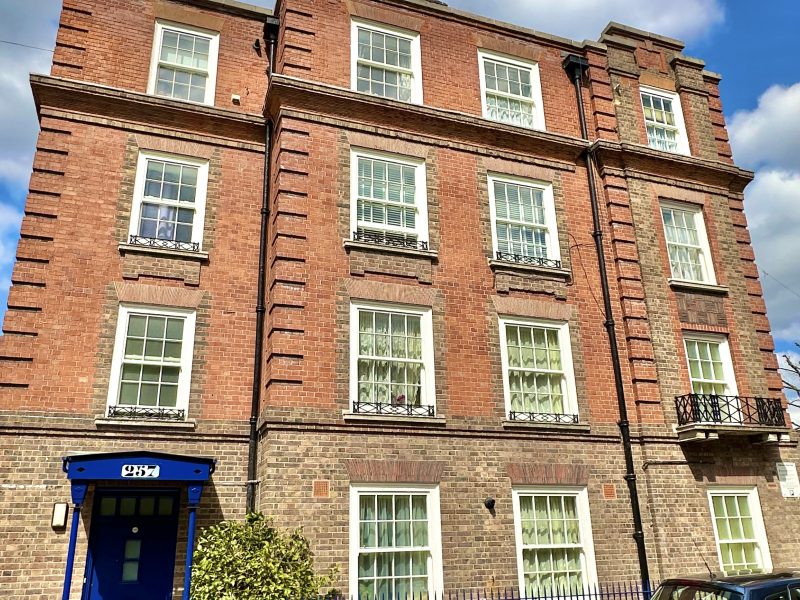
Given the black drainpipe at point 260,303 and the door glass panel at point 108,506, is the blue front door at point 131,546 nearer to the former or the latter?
the door glass panel at point 108,506

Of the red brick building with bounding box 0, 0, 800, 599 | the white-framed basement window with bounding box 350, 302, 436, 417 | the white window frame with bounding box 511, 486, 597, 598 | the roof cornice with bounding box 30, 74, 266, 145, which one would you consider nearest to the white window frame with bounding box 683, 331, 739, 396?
the red brick building with bounding box 0, 0, 800, 599

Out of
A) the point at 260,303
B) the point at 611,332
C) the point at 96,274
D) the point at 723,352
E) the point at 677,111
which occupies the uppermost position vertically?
the point at 677,111

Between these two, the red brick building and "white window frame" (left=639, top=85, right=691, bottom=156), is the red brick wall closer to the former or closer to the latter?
the red brick building

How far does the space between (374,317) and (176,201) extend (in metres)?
4.82

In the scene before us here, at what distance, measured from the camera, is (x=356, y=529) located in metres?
11.7

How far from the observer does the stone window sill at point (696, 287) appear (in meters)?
16.0

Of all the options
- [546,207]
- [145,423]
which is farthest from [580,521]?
[145,423]

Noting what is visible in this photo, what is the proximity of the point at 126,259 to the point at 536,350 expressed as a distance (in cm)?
872

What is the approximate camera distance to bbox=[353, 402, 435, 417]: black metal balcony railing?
12.6 meters

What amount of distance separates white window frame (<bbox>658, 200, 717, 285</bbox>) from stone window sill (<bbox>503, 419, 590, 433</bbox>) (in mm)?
4980

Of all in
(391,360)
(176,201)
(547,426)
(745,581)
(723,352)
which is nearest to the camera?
(745,581)

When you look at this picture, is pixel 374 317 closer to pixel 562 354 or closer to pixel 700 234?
pixel 562 354

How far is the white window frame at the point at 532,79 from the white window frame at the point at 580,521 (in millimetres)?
8740

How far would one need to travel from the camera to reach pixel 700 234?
682 inches
